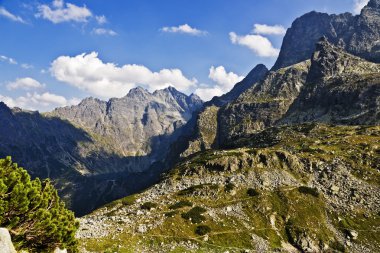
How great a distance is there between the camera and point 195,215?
9650 cm

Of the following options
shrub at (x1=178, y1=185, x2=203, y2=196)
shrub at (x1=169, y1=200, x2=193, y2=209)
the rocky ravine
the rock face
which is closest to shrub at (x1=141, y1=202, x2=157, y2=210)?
the rocky ravine

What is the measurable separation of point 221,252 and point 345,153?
7548 cm

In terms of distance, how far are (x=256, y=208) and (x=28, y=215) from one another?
236 feet

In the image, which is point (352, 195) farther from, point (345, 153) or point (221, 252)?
point (221, 252)

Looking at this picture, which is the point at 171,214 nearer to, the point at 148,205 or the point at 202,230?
the point at 148,205

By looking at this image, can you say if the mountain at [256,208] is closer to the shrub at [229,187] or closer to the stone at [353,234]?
the stone at [353,234]

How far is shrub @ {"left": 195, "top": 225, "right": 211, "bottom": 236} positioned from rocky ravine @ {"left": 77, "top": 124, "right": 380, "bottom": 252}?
681 mm

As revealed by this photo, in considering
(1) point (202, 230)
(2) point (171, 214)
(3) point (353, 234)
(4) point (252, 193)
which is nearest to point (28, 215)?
(1) point (202, 230)

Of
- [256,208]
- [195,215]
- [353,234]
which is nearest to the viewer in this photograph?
[353,234]

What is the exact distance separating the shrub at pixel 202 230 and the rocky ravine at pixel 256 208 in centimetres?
68

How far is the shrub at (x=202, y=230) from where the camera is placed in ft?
294

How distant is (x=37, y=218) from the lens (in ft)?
139

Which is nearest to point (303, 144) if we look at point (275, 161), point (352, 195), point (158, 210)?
point (275, 161)

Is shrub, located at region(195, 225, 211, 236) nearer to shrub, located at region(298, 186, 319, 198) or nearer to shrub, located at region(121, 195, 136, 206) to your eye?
shrub, located at region(121, 195, 136, 206)
